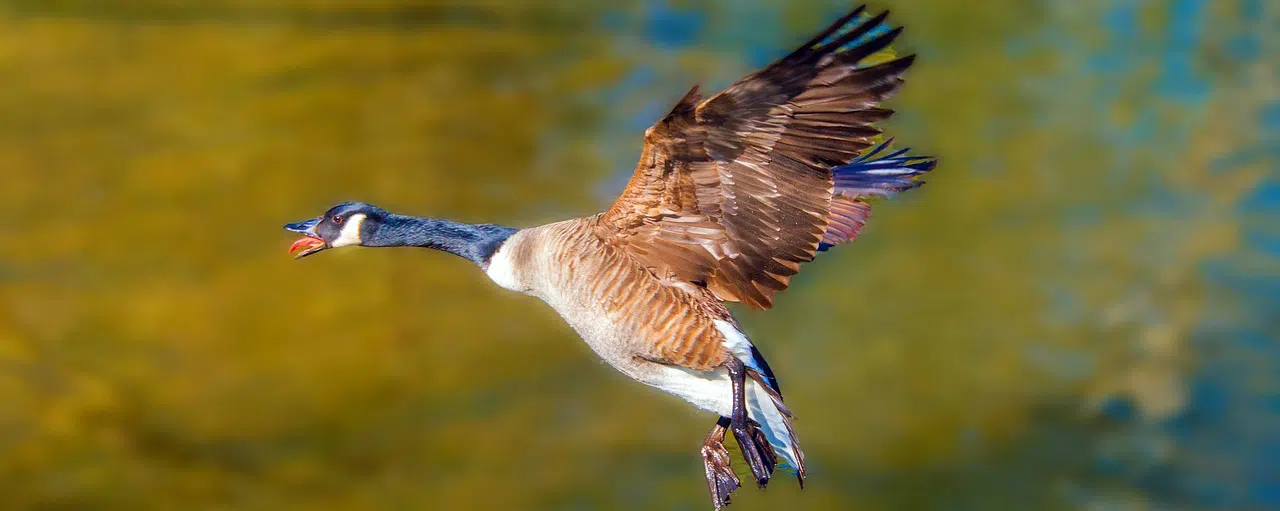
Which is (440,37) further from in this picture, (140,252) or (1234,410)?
(1234,410)

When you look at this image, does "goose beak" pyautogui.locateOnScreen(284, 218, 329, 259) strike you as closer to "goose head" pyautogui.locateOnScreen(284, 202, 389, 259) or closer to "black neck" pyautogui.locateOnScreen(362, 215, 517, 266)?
"goose head" pyautogui.locateOnScreen(284, 202, 389, 259)

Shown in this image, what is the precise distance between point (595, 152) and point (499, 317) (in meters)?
Result: 1.40

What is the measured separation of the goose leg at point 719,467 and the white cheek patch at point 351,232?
2.89 feet

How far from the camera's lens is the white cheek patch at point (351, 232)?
2.54 metres

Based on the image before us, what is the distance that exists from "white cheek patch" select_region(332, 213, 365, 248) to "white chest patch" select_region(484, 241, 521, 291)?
0.33 metres

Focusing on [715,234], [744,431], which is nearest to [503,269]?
[715,234]

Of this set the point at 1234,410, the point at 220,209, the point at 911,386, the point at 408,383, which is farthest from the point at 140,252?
the point at 1234,410

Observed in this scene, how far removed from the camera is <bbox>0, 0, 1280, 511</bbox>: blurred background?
22.1 feet

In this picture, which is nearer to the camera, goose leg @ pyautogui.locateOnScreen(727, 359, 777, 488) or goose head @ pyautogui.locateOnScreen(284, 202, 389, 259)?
goose leg @ pyautogui.locateOnScreen(727, 359, 777, 488)

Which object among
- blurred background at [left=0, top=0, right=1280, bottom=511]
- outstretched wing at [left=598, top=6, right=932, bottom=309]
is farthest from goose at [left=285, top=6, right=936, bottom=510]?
blurred background at [left=0, top=0, right=1280, bottom=511]

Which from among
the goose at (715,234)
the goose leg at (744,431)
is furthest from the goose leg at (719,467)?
the goose leg at (744,431)

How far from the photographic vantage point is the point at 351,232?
254cm

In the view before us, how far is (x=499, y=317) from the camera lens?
7.26 m

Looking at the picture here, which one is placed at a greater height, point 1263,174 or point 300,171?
point 1263,174
